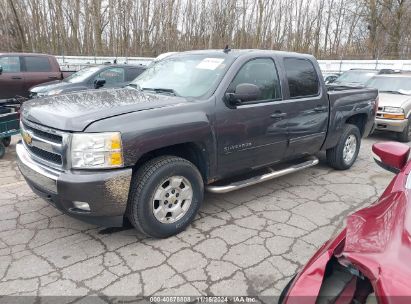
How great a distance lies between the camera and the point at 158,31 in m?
22.8

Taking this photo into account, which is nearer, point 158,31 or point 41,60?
point 41,60

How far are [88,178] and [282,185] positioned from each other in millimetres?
3040

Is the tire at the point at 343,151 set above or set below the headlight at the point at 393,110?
below

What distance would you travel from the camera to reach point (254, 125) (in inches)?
155

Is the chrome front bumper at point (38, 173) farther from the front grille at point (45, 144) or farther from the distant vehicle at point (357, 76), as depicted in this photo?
the distant vehicle at point (357, 76)

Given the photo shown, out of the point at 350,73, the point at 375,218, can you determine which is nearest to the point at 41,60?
the point at 350,73

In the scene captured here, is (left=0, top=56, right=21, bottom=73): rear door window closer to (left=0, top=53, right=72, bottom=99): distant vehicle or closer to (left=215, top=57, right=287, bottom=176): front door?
(left=0, top=53, right=72, bottom=99): distant vehicle

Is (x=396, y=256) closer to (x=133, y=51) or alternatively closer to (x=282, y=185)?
(x=282, y=185)

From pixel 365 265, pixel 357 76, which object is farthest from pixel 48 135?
pixel 357 76

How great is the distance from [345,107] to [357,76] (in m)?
6.58

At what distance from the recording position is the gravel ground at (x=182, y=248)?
276cm

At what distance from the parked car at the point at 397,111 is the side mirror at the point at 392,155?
240 inches

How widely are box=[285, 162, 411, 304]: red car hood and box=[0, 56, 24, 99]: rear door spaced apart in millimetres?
10448

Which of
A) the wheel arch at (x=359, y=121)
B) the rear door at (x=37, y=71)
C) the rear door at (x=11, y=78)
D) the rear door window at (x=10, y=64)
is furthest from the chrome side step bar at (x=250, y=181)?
the rear door window at (x=10, y=64)
